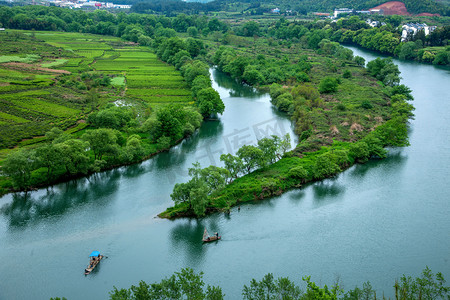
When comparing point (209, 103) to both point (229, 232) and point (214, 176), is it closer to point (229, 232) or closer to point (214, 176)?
point (214, 176)

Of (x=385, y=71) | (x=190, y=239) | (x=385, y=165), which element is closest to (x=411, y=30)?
(x=385, y=71)

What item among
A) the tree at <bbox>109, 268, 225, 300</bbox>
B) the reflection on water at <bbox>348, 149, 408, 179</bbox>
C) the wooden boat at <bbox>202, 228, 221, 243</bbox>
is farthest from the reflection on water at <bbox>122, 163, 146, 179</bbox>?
the reflection on water at <bbox>348, 149, 408, 179</bbox>

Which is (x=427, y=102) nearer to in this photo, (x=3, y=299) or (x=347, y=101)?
(x=347, y=101)

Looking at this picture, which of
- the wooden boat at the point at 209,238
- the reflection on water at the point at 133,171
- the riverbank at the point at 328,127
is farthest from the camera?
the reflection on water at the point at 133,171

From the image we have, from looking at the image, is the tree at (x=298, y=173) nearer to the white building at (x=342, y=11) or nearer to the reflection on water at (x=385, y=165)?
the reflection on water at (x=385, y=165)

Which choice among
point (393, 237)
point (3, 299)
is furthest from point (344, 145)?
point (3, 299)

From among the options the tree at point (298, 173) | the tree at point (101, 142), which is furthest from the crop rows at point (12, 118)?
the tree at point (298, 173)

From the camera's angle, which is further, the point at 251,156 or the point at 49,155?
the point at 251,156
